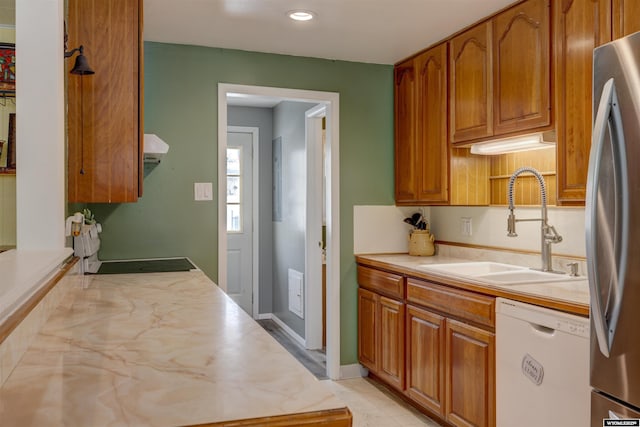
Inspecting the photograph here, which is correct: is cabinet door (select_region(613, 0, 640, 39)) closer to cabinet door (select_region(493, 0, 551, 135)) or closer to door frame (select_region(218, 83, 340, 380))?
cabinet door (select_region(493, 0, 551, 135))

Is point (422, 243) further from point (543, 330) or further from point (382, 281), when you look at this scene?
point (543, 330)

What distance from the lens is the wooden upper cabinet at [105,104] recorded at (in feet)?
6.86

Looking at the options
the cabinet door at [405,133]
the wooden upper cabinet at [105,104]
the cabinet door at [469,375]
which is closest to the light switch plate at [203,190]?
the wooden upper cabinet at [105,104]

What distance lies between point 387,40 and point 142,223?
1.93m

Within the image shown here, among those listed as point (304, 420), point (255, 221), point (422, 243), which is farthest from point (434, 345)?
point (255, 221)

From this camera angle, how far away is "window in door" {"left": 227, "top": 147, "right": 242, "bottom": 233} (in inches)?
219

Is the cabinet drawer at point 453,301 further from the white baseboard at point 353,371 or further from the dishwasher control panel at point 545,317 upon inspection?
the white baseboard at point 353,371

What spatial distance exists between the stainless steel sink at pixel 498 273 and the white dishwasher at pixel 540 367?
0.74 ft

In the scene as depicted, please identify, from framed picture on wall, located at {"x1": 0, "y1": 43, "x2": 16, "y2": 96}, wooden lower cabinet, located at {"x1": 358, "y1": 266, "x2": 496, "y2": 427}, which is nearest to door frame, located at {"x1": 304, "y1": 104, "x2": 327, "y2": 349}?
wooden lower cabinet, located at {"x1": 358, "y1": 266, "x2": 496, "y2": 427}

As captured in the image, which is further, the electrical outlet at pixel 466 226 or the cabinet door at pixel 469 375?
the electrical outlet at pixel 466 226

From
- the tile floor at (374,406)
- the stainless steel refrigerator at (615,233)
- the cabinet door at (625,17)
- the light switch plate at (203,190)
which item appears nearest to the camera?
the stainless steel refrigerator at (615,233)

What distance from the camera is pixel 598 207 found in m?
1.73

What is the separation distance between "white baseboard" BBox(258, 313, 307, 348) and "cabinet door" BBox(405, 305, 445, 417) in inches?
64.5

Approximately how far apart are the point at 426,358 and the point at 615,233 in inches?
59.1
